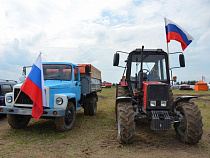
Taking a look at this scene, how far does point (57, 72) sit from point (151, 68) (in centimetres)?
346

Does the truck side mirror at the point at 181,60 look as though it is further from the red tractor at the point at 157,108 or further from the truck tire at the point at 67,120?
the truck tire at the point at 67,120

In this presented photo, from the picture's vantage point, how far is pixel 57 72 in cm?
704

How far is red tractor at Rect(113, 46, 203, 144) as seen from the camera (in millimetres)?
4781

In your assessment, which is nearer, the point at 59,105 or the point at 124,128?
the point at 124,128

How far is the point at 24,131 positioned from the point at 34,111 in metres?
1.27

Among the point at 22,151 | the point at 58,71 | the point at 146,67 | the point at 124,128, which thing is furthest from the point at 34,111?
the point at 146,67

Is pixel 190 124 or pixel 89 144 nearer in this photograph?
pixel 190 124

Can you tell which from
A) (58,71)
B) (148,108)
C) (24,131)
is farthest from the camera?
(58,71)

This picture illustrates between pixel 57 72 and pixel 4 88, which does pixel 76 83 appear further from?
pixel 4 88

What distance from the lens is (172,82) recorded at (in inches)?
262

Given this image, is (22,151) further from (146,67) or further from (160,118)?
(146,67)

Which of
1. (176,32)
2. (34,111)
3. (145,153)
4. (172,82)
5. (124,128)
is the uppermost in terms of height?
(176,32)

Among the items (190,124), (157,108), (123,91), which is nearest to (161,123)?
(157,108)

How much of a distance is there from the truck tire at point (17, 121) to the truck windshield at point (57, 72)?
1613 mm
